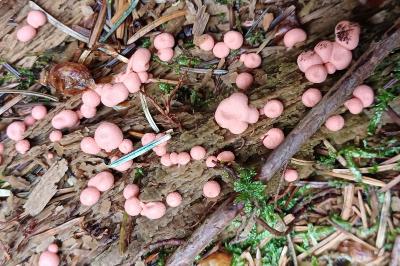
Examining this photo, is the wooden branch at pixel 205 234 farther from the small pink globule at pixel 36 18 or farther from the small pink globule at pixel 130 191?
the small pink globule at pixel 36 18

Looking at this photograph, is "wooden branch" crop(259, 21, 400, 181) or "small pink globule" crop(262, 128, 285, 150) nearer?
"wooden branch" crop(259, 21, 400, 181)

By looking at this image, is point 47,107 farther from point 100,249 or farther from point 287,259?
point 287,259

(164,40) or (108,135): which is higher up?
(164,40)

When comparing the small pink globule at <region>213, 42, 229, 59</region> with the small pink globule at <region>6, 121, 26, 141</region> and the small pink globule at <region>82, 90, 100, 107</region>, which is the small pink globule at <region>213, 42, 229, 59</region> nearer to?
the small pink globule at <region>82, 90, 100, 107</region>

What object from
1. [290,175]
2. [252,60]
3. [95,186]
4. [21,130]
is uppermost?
[21,130]

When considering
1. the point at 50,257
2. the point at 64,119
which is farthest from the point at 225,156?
the point at 50,257

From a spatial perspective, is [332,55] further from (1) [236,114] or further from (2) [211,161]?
(2) [211,161]

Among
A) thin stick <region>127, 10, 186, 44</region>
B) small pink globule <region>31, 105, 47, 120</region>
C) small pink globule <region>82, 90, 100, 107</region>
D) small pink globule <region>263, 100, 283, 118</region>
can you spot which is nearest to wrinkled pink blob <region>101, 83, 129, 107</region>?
small pink globule <region>82, 90, 100, 107</region>
